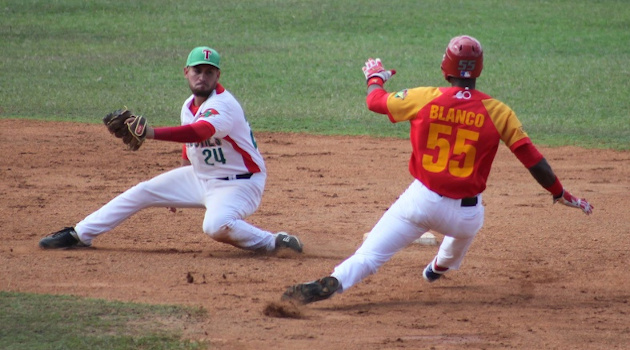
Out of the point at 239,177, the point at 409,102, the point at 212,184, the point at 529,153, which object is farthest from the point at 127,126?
the point at 529,153

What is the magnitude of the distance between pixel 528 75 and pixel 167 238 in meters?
9.46

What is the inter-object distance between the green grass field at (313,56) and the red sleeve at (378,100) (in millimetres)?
6304

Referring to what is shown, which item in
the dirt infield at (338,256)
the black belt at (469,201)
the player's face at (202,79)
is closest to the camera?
the dirt infield at (338,256)

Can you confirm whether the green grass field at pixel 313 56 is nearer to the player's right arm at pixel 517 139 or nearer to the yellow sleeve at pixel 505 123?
the player's right arm at pixel 517 139

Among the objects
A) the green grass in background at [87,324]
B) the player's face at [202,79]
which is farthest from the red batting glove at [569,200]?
the player's face at [202,79]

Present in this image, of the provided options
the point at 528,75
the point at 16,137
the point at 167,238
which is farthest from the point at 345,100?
the point at 167,238

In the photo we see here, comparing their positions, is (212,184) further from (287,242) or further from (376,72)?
(376,72)

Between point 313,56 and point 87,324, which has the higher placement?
point 313,56

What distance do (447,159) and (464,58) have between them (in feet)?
2.02

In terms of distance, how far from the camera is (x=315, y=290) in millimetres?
5684

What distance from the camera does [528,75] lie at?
1572 cm

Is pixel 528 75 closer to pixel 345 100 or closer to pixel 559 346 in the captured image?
pixel 345 100

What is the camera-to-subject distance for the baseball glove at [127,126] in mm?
6238

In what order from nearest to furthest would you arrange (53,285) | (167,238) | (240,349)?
1. (240,349)
2. (53,285)
3. (167,238)
